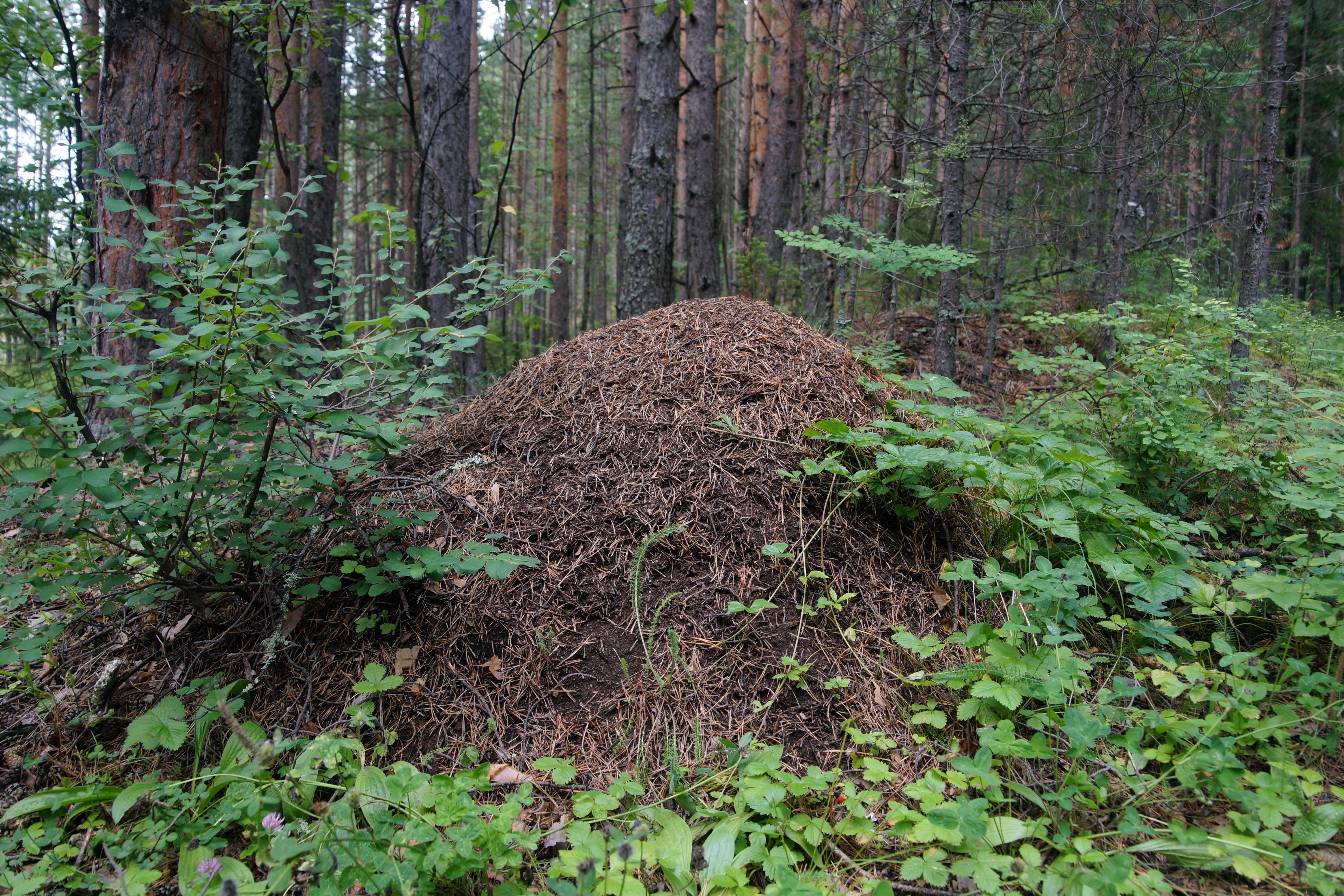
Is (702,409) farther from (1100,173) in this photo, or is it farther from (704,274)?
(1100,173)

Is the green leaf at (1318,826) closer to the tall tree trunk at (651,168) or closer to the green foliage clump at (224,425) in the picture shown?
the green foliage clump at (224,425)

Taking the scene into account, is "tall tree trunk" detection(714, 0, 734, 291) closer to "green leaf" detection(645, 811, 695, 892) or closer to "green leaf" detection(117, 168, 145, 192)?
"green leaf" detection(117, 168, 145, 192)

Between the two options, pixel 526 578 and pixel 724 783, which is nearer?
pixel 724 783

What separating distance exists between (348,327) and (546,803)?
159 centimetres

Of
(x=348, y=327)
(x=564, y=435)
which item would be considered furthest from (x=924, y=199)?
(x=348, y=327)

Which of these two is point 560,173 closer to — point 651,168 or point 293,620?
point 651,168

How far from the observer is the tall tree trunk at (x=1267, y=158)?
19.4ft

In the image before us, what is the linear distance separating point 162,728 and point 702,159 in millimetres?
7342

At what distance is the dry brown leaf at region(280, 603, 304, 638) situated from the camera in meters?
2.34

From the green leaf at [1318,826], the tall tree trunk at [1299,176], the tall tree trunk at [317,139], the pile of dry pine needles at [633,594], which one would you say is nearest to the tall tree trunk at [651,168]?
the pile of dry pine needles at [633,594]

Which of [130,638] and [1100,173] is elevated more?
[1100,173]

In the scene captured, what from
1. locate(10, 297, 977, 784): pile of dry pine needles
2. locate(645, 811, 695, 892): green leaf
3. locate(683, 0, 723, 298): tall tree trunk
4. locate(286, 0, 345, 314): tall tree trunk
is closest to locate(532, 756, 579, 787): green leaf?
locate(10, 297, 977, 784): pile of dry pine needles

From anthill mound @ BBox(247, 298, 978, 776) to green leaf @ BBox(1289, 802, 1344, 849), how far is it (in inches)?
38.0

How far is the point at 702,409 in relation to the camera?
296 centimetres
